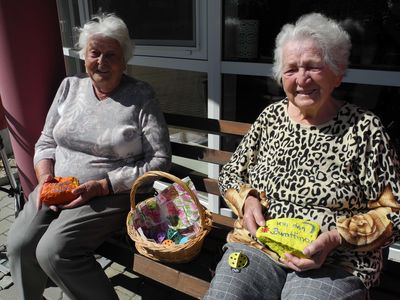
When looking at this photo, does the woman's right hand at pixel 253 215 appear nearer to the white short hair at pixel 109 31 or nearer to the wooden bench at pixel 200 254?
the wooden bench at pixel 200 254

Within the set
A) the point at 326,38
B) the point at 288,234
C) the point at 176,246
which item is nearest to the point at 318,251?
the point at 288,234

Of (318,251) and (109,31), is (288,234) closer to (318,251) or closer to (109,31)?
(318,251)

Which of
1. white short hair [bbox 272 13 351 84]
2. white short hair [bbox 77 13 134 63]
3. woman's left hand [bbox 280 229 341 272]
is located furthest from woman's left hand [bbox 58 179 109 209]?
white short hair [bbox 272 13 351 84]

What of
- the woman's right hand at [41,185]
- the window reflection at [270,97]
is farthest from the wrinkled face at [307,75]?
the woman's right hand at [41,185]

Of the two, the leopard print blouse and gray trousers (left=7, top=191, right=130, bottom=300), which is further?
gray trousers (left=7, top=191, right=130, bottom=300)

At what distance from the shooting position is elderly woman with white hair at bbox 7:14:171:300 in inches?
77.6

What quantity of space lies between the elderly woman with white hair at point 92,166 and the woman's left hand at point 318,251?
0.94 meters

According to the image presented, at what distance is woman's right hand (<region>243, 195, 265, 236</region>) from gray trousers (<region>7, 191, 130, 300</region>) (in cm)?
75

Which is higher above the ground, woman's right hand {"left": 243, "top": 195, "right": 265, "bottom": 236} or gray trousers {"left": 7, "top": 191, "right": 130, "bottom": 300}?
woman's right hand {"left": 243, "top": 195, "right": 265, "bottom": 236}

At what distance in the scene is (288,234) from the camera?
59.9 inches

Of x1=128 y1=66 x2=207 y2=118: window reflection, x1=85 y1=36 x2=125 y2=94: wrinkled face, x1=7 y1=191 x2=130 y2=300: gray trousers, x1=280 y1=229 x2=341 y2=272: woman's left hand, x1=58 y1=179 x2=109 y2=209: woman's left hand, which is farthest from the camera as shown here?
x1=128 y1=66 x2=207 y2=118: window reflection

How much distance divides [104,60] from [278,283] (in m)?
1.52

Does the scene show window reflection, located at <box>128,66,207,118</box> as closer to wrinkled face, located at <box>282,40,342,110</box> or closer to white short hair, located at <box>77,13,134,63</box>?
white short hair, located at <box>77,13,134,63</box>

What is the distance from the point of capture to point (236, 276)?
1.61 m
